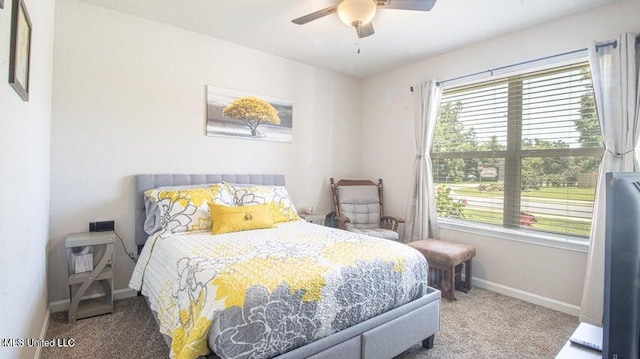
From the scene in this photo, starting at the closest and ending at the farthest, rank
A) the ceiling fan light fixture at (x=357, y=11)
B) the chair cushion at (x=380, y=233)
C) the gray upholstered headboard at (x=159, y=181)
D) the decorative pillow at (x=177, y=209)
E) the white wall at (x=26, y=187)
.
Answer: the white wall at (x=26, y=187), the ceiling fan light fixture at (x=357, y=11), the decorative pillow at (x=177, y=209), the gray upholstered headboard at (x=159, y=181), the chair cushion at (x=380, y=233)

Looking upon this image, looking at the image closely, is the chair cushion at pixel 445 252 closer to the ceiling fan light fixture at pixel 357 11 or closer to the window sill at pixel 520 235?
the window sill at pixel 520 235

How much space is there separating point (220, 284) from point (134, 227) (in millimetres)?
1967

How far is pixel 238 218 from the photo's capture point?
2.65 metres

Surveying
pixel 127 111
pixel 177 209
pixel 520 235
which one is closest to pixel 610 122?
pixel 520 235

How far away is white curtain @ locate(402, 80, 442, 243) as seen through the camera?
12.2ft

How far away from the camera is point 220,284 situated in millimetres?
1474

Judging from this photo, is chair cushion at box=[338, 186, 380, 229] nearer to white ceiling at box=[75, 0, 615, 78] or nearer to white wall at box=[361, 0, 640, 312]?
white wall at box=[361, 0, 640, 312]

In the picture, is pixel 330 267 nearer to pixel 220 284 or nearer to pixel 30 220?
pixel 220 284

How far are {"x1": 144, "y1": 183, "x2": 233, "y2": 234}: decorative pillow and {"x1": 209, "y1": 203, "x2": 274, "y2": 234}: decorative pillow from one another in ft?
0.34

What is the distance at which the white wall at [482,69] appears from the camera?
268 cm

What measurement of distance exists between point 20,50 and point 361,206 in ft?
11.6

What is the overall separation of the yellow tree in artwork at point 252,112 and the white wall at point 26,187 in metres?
1.58

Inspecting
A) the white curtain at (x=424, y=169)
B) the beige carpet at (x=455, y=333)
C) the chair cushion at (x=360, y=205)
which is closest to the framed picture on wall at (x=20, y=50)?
the beige carpet at (x=455, y=333)

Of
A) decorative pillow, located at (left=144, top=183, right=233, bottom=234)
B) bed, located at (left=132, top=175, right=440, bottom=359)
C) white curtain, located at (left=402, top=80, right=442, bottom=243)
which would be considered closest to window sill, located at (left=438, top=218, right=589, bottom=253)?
white curtain, located at (left=402, top=80, right=442, bottom=243)
